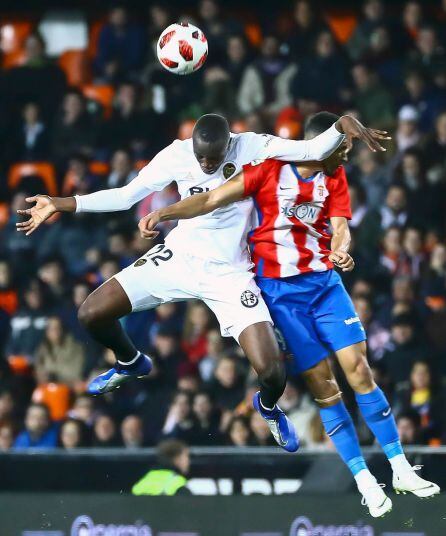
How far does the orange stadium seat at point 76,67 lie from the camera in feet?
48.4

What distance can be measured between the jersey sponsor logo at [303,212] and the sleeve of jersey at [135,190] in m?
0.73

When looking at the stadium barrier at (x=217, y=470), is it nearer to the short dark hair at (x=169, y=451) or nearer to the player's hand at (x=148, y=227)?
the short dark hair at (x=169, y=451)

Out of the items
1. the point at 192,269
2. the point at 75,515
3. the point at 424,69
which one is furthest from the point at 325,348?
the point at 424,69

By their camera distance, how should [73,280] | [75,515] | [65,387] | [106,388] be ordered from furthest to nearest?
[73,280]
[65,387]
[75,515]
[106,388]

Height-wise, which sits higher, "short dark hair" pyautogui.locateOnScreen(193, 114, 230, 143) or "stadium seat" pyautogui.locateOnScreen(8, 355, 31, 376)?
"short dark hair" pyautogui.locateOnScreen(193, 114, 230, 143)

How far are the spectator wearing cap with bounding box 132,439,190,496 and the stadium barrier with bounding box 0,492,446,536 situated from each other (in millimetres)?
271

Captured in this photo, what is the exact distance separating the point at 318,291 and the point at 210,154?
1.10 m

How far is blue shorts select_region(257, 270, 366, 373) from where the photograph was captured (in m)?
7.91

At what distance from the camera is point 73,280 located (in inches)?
496

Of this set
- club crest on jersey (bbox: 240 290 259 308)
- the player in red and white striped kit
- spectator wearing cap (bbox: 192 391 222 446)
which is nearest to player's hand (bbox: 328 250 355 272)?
the player in red and white striped kit

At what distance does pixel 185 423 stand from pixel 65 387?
1.62 meters

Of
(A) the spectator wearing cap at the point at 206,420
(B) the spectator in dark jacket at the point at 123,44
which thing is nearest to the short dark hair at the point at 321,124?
(A) the spectator wearing cap at the point at 206,420

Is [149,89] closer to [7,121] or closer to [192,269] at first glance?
[7,121]

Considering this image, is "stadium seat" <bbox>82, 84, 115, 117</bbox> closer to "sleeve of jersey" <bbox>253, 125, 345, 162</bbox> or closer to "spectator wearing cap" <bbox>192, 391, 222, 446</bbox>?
"spectator wearing cap" <bbox>192, 391, 222, 446</bbox>
